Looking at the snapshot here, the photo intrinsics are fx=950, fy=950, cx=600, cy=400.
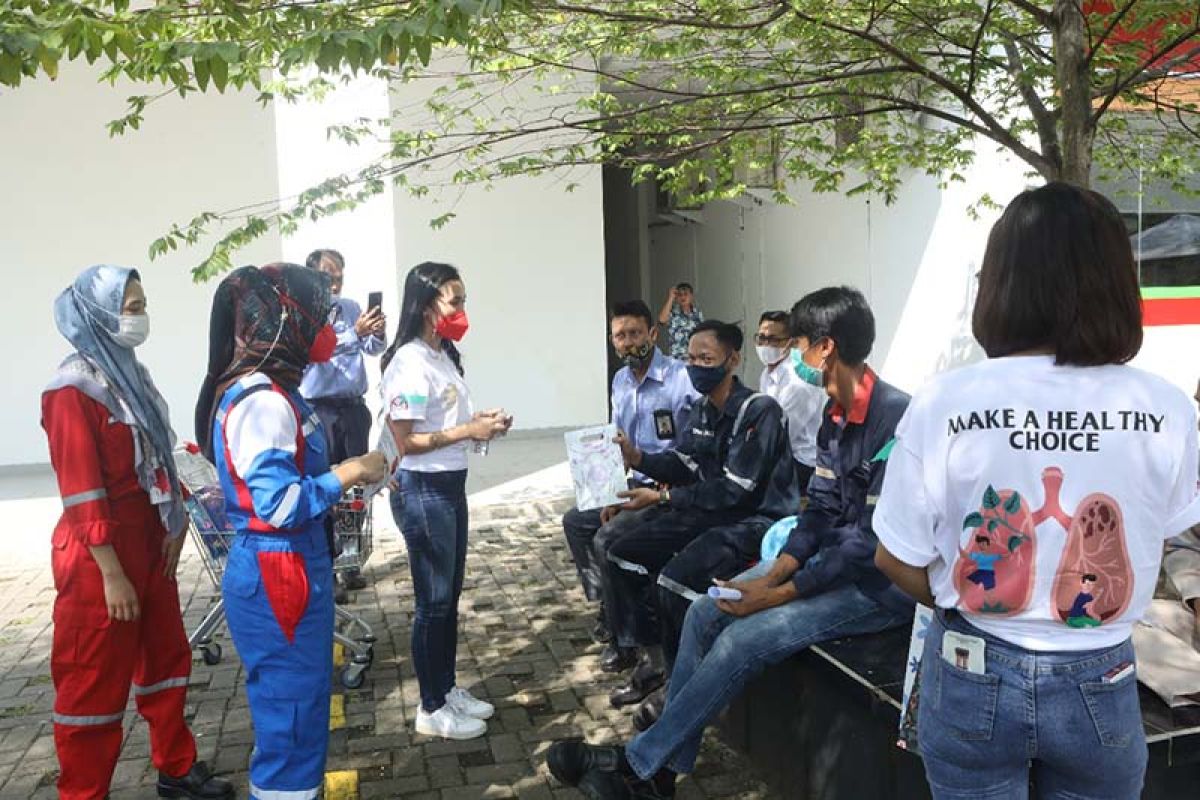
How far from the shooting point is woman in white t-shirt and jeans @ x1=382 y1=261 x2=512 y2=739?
3646 millimetres

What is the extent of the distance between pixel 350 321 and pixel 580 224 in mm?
5500

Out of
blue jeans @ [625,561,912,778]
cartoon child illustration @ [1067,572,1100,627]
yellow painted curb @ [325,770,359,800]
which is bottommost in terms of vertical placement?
yellow painted curb @ [325,770,359,800]

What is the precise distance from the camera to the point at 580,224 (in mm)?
11281

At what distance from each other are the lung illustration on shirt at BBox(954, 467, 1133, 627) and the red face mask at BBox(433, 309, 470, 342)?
8.00 feet

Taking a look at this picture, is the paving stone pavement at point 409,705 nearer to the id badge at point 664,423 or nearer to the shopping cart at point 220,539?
the shopping cart at point 220,539

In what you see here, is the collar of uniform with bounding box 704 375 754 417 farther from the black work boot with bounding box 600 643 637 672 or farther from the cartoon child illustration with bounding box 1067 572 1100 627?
the cartoon child illustration with bounding box 1067 572 1100 627

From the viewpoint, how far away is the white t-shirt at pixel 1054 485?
167 centimetres

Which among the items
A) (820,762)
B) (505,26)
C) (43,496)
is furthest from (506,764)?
(43,496)

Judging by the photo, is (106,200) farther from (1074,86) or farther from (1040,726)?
(1040,726)

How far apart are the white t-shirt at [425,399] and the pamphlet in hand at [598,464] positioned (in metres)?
0.82

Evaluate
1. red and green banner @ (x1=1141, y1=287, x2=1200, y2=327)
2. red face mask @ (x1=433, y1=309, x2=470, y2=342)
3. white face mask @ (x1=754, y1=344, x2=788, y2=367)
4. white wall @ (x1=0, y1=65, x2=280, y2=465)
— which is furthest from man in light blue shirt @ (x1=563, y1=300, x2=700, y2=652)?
white wall @ (x1=0, y1=65, x2=280, y2=465)

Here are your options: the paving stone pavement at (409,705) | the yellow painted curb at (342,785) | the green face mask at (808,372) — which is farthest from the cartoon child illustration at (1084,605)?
the yellow painted curb at (342,785)

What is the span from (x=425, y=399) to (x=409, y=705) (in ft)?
4.83

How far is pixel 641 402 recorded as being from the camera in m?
5.15
